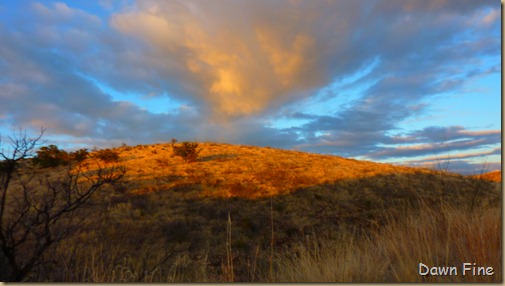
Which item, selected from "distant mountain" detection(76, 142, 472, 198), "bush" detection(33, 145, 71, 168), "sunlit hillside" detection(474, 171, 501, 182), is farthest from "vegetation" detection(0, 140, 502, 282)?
"bush" detection(33, 145, 71, 168)

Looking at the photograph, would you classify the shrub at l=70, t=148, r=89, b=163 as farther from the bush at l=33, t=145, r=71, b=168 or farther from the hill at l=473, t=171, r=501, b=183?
the hill at l=473, t=171, r=501, b=183

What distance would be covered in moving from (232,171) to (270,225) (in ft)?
29.3

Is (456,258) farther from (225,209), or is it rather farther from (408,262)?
(225,209)

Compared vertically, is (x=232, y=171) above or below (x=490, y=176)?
above

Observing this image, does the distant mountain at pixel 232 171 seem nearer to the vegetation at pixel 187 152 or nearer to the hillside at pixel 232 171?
the hillside at pixel 232 171

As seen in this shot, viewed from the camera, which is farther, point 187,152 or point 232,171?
point 187,152

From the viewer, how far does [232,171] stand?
22969 mm

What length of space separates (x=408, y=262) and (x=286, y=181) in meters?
16.7

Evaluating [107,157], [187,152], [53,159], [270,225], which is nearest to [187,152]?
[187,152]

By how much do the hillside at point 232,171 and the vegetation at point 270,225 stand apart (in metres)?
0.12

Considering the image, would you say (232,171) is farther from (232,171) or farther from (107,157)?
(107,157)

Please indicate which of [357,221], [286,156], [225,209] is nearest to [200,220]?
[225,209]

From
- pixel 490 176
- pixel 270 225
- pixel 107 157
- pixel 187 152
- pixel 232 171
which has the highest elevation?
pixel 187 152

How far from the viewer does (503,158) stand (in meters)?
4.31
